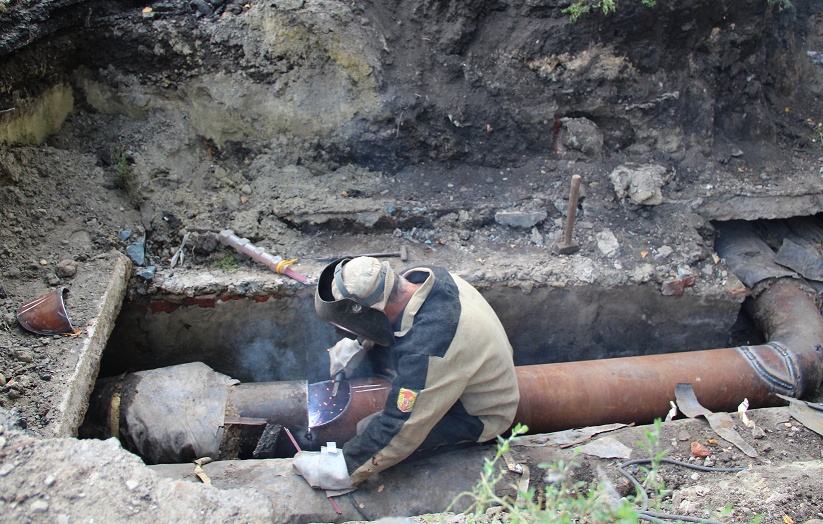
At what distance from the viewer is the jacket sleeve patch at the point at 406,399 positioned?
2.63 meters

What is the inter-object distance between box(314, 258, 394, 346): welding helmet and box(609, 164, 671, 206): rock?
8.57 ft

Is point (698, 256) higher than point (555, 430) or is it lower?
higher

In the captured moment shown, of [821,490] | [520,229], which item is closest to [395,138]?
[520,229]

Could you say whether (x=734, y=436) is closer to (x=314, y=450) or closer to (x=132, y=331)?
(x=314, y=450)

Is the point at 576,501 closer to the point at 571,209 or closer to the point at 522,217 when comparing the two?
the point at 571,209

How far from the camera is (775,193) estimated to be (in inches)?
187

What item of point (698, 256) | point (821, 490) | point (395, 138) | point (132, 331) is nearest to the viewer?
point (821, 490)

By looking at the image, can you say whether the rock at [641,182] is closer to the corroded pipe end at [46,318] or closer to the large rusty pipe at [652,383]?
the large rusty pipe at [652,383]

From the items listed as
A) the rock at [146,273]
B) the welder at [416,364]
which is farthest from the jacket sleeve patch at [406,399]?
the rock at [146,273]

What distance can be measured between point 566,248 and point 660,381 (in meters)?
1.12

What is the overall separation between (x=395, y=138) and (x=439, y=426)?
2479 millimetres

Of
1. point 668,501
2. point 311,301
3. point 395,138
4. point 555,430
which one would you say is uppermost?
point 395,138

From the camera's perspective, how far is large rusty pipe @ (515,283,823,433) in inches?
139

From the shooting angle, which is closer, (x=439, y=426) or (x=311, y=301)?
(x=439, y=426)
